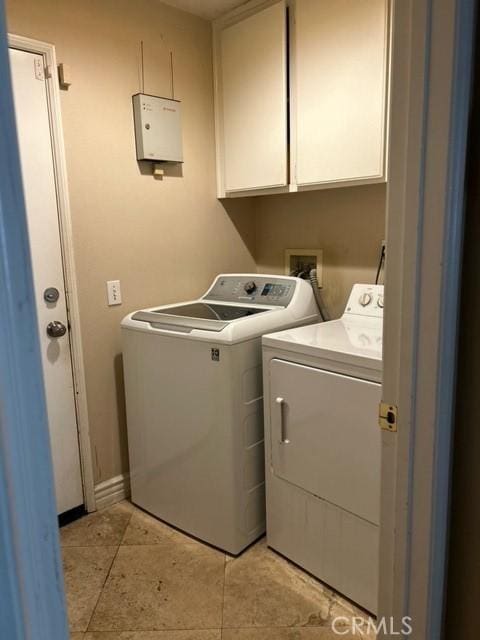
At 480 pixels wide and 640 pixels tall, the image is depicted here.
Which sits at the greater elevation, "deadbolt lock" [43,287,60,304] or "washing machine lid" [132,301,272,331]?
"deadbolt lock" [43,287,60,304]

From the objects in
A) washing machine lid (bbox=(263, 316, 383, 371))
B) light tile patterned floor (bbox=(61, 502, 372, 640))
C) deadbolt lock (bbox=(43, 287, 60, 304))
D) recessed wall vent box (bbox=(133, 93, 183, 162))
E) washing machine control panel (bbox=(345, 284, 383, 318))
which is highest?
recessed wall vent box (bbox=(133, 93, 183, 162))

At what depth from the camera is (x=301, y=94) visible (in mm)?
2139

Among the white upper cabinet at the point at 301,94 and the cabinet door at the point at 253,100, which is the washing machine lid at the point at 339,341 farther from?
the cabinet door at the point at 253,100

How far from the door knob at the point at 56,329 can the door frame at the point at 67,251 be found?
4cm

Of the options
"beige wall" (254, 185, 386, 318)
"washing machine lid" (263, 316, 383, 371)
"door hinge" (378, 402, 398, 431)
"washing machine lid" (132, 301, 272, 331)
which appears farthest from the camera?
"beige wall" (254, 185, 386, 318)

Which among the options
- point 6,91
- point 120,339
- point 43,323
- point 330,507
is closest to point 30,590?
point 6,91

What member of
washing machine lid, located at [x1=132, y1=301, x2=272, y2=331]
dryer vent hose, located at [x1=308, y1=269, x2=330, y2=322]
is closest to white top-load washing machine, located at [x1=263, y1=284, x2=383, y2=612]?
washing machine lid, located at [x1=132, y1=301, x2=272, y2=331]

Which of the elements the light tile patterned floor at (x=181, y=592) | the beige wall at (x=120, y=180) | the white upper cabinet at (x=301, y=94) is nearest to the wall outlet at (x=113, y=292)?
the beige wall at (x=120, y=180)

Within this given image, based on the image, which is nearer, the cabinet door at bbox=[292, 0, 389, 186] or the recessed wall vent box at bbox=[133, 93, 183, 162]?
the cabinet door at bbox=[292, 0, 389, 186]

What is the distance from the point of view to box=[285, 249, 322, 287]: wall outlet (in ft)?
8.43

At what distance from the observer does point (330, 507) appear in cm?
176

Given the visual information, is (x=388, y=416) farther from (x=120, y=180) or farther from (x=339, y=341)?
(x=120, y=180)

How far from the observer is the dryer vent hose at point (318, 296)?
8.18ft

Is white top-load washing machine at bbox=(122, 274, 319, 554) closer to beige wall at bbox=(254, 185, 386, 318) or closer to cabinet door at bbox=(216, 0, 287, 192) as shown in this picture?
beige wall at bbox=(254, 185, 386, 318)
